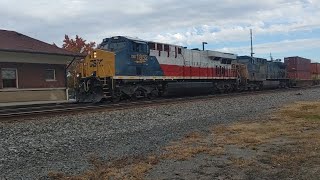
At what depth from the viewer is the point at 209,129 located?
11633 mm

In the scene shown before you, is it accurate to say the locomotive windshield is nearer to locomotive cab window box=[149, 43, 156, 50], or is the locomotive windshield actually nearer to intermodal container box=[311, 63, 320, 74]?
locomotive cab window box=[149, 43, 156, 50]

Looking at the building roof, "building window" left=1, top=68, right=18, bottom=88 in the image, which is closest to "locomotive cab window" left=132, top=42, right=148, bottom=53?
the building roof

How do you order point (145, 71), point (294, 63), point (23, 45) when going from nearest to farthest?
1. point (145, 71)
2. point (23, 45)
3. point (294, 63)

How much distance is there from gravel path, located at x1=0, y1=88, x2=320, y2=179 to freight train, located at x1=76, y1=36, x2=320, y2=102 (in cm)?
490

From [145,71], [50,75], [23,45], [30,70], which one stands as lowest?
[50,75]

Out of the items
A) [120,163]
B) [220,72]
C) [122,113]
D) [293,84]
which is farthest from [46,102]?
[293,84]

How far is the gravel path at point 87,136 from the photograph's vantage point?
24.2 ft

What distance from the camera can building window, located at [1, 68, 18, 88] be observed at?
23.7 metres

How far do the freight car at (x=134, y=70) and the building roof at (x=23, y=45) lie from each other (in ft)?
12.3

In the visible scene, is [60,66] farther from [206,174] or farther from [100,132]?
[206,174]

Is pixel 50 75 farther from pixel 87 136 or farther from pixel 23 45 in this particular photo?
pixel 87 136

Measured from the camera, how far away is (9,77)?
947 inches

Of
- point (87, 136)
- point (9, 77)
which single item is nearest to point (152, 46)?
point (9, 77)

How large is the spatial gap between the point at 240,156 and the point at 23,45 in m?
20.2
